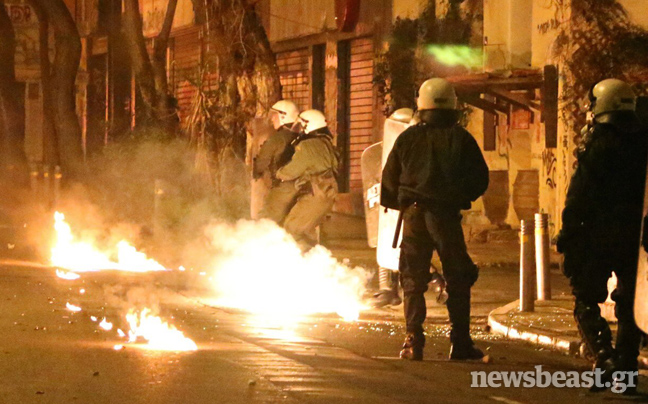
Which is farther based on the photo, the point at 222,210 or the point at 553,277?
the point at 222,210

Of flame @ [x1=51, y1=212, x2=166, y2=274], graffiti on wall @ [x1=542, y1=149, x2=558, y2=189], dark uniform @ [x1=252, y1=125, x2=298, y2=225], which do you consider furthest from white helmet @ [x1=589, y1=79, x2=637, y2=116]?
graffiti on wall @ [x1=542, y1=149, x2=558, y2=189]

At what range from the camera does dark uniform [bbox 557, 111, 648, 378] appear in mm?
7184

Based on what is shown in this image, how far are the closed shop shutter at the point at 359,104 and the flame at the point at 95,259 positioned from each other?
925cm

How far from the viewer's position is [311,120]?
41.0 feet

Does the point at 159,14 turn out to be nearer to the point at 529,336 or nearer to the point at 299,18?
the point at 299,18

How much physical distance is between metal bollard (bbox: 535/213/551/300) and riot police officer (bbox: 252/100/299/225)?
8.72ft

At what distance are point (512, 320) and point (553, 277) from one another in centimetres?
507

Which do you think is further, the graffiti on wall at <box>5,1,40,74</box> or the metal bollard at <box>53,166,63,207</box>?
the graffiti on wall at <box>5,1,40,74</box>

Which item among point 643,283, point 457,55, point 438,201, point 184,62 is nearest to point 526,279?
point 438,201

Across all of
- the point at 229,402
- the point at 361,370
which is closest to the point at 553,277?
the point at 361,370

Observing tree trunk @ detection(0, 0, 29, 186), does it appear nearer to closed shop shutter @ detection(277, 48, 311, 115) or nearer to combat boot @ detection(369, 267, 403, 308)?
closed shop shutter @ detection(277, 48, 311, 115)

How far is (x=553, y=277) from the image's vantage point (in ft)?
49.7

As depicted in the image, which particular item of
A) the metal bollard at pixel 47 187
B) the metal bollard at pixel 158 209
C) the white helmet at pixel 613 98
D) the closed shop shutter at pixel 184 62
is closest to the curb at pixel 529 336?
the white helmet at pixel 613 98

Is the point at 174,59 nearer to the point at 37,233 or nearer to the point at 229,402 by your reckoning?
the point at 37,233
